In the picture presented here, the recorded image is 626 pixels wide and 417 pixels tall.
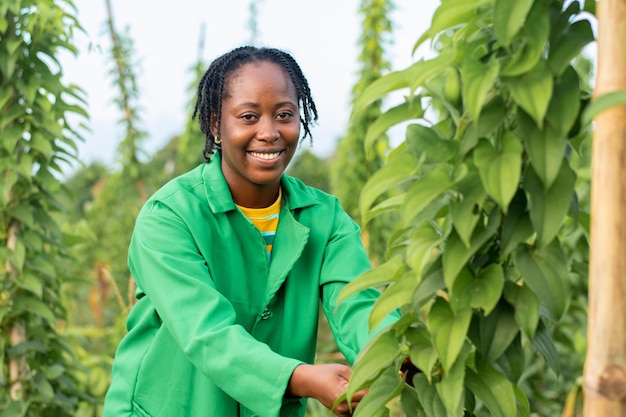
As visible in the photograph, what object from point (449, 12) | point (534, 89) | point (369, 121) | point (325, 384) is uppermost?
point (369, 121)

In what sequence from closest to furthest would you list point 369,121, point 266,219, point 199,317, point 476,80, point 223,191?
1. point 476,80
2. point 199,317
3. point 223,191
4. point 266,219
5. point 369,121

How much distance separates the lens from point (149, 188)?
5750mm

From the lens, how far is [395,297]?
1362 millimetres

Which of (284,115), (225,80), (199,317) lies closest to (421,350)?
(199,317)

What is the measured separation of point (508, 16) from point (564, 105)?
149 mm

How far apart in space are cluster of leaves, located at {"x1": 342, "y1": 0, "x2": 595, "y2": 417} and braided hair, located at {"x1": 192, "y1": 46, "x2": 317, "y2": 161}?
0.70 m

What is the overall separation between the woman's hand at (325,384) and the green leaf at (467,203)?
406mm

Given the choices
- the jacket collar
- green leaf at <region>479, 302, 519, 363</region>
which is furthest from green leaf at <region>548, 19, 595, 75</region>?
the jacket collar

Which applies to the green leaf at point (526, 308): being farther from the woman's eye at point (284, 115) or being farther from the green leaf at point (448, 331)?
the woman's eye at point (284, 115)

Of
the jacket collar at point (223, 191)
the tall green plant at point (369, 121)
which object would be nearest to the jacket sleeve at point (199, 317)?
the jacket collar at point (223, 191)

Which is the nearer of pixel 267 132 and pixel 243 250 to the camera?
pixel 267 132

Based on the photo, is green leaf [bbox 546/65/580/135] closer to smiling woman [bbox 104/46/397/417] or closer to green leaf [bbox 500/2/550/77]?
green leaf [bbox 500/2/550/77]

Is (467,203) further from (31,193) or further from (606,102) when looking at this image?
(31,193)

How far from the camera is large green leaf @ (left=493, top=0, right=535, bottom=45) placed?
1.13m
